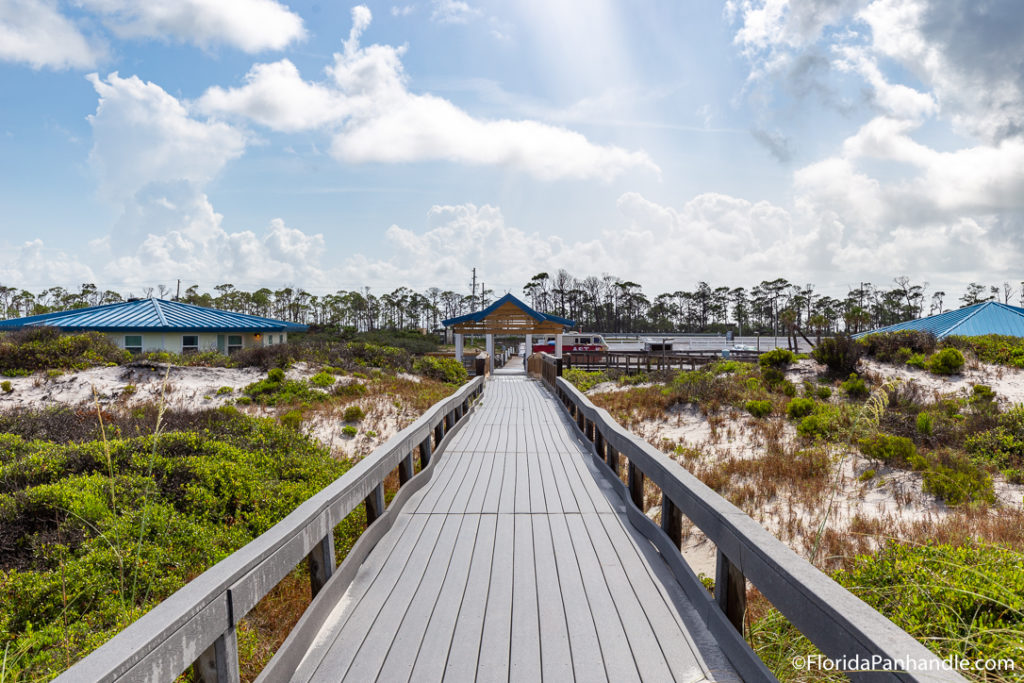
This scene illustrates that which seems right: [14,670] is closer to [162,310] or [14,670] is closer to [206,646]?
[206,646]

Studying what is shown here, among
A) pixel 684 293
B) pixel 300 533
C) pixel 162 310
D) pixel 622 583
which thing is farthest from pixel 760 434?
pixel 684 293

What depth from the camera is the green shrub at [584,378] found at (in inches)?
931

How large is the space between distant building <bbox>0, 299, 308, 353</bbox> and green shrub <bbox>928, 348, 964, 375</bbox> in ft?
106

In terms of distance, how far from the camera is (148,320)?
104 ft

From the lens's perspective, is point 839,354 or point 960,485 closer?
point 960,485

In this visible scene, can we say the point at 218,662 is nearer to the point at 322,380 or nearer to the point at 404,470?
the point at 404,470

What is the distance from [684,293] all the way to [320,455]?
101m

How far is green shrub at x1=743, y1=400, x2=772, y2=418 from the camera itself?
49.3 feet

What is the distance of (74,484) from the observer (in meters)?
6.04

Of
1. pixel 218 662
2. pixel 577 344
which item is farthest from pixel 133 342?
pixel 218 662

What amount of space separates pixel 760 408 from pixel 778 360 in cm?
643

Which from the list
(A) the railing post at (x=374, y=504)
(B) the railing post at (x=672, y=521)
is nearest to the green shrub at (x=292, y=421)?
(A) the railing post at (x=374, y=504)

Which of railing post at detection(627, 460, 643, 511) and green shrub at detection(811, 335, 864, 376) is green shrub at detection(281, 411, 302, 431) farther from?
green shrub at detection(811, 335, 864, 376)

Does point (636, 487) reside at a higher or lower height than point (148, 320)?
lower
